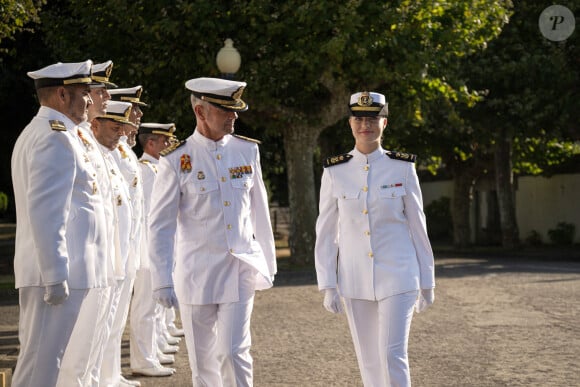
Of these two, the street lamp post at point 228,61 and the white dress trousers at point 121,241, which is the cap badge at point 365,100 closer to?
the white dress trousers at point 121,241

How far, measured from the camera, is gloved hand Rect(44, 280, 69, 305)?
5781 millimetres

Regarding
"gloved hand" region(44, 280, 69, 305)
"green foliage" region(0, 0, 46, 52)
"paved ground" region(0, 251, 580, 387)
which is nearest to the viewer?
"gloved hand" region(44, 280, 69, 305)

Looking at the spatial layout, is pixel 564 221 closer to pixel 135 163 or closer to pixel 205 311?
pixel 135 163

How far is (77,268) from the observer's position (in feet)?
20.4

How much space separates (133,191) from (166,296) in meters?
3.39

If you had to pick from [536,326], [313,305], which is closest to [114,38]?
[313,305]

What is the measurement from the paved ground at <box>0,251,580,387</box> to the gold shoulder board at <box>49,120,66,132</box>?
3.92 meters

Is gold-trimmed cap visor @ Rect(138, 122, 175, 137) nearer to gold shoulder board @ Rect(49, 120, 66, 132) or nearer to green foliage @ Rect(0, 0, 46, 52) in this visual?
gold shoulder board @ Rect(49, 120, 66, 132)

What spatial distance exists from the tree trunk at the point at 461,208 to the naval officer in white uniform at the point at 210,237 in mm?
32626

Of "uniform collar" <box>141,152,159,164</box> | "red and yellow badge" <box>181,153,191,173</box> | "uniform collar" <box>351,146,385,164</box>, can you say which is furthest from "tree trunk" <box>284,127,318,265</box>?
"red and yellow badge" <box>181,153,191,173</box>

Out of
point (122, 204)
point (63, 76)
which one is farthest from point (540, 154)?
point (63, 76)

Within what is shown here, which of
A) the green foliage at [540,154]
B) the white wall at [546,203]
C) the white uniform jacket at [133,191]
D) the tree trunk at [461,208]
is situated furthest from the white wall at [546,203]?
the white uniform jacket at [133,191]

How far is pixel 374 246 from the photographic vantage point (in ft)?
23.4

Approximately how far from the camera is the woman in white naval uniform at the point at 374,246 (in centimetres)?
698
